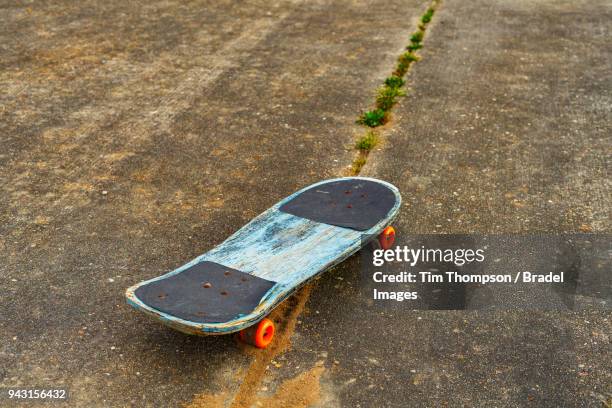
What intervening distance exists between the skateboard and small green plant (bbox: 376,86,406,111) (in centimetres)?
234

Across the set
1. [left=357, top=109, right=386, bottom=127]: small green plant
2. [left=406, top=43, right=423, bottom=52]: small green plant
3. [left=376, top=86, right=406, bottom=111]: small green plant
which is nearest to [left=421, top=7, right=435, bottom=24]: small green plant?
[left=406, top=43, right=423, bottom=52]: small green plant

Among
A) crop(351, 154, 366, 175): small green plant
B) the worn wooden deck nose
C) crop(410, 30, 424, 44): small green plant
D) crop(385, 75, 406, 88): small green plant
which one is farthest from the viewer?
crop(410, 30, 424, 44): small green plant

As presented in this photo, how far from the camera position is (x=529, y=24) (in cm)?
1086

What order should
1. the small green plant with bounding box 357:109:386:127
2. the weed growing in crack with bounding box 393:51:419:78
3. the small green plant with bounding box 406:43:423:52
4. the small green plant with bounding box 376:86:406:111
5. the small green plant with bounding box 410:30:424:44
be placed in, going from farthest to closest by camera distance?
the small green plant with bounding box 410:30:424:44
the small green plant with bounding box 406:43:423:52
the weed growing in crack with bounding box 393:51:419:78
the small green plant with bounding box 376:86:406:111
the small green plant with bounding box 357:109:386:127

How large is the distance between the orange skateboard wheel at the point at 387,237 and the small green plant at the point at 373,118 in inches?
88.7

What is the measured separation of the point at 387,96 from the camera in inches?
330

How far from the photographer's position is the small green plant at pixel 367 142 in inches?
288

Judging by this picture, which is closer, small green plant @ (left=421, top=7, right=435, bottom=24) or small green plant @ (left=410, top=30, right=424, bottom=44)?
small green plant @ (left=410, top=30, right=424, bottom=44)

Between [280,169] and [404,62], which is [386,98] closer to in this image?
[404,62]

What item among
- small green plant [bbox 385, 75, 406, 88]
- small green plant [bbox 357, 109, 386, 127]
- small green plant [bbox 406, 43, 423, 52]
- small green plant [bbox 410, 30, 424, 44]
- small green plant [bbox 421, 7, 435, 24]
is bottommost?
small green plant [bbox 357, 109, 386, 127]

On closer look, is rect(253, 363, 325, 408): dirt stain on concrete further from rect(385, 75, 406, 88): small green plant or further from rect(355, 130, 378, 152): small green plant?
rect(385, 75, 406, 88): small green plant

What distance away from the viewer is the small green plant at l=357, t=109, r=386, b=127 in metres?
7.84

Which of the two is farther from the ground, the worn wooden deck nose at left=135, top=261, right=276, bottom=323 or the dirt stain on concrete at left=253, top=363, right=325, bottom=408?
the worn wooden deck nose at left=135, top=261, right=276, bottom=323

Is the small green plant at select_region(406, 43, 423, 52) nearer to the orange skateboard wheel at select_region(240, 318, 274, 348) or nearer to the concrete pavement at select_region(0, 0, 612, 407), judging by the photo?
the concrete pavement at select_region(0, 0, 612, 407)
